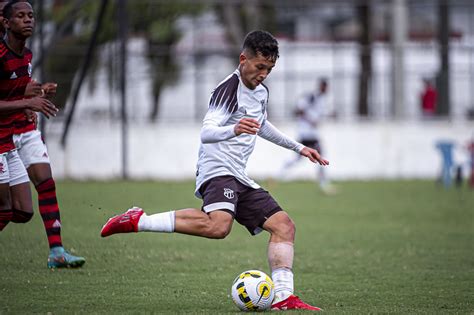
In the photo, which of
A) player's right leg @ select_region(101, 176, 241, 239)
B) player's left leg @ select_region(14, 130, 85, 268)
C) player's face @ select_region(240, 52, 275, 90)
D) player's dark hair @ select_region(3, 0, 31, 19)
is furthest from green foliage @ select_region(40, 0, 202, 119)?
player's right leg @ select_region(101, 176, 241, 239)

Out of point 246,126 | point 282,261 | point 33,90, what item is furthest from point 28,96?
point 282,261

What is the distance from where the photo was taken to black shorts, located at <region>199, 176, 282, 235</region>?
6980mm

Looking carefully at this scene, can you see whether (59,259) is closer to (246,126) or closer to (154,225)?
(154,225)

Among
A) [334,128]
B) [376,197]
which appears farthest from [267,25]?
[376,197]

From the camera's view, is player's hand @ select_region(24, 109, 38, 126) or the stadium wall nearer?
player's hand @ select_region(24, 109, 38, 126)

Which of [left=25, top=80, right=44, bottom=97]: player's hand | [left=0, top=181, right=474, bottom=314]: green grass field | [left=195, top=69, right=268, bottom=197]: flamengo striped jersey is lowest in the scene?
[left=0, top=181, right=474, bottom=314]: green grass field

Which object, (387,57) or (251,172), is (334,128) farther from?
(387,57)

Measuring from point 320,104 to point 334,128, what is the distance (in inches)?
148

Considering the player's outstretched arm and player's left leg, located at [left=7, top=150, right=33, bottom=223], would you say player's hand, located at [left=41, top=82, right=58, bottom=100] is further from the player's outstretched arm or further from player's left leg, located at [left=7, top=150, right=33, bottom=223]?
player's left leg, located at [left=7, top=150, right=33, bottom=223]

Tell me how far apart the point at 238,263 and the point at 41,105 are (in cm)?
321

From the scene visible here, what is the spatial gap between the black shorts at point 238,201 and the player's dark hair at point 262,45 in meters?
1.00

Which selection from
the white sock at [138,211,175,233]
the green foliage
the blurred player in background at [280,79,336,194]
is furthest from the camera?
the green foliage

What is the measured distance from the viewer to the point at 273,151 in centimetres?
2392

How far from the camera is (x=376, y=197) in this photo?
19.1 m
